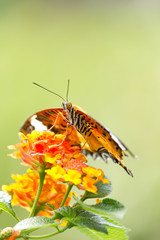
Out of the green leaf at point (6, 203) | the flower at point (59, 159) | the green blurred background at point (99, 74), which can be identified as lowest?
the green leaf at point (6, 203)

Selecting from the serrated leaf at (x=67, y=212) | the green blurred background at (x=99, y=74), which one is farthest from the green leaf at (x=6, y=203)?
the green blurred background at (x=99, y=74)

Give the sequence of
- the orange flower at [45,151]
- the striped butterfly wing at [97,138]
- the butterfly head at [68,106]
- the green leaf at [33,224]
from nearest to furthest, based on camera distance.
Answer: the green leaf at [33,224]
the orange flower at [45,151]
the striped butterfly wing at [97,138]
the butterfly head at [68,106]

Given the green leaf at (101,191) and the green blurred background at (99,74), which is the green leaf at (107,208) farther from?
the green blurred background at (99,74)

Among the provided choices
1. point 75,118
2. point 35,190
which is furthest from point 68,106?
point 35,190

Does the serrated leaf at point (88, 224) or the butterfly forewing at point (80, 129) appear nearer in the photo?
the serrated leaf at point (88, 224)

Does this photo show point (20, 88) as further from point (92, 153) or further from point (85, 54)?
point (92, 153)

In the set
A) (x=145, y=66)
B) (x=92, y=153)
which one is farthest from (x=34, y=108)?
(x=92, y=153)
